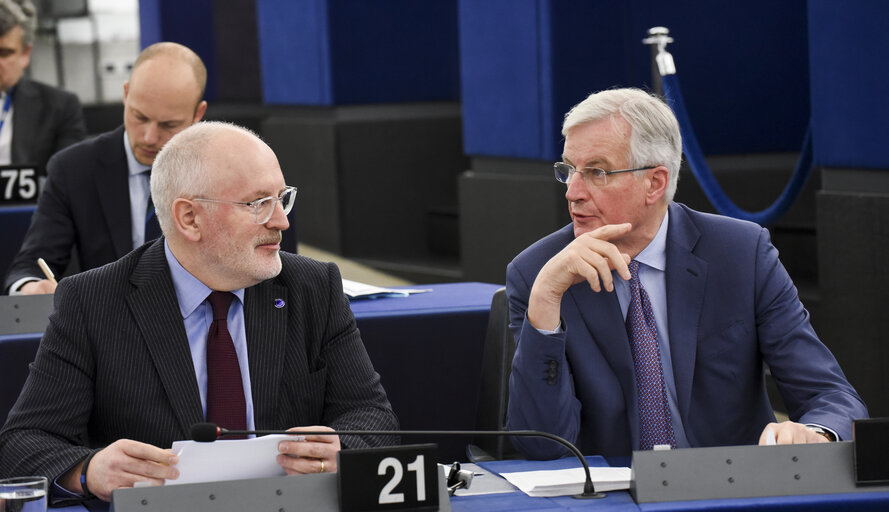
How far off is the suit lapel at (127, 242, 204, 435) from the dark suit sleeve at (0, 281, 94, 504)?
101mm

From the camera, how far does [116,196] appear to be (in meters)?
3.65

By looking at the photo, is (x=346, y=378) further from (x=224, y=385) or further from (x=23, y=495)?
(x=23, y=495)

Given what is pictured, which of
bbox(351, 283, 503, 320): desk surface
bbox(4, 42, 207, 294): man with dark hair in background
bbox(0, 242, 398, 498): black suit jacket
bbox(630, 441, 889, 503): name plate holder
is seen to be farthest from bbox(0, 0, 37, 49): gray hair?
bbox(630, 441, 889, 503): name plate holder

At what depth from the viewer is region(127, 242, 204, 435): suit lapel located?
2203mm

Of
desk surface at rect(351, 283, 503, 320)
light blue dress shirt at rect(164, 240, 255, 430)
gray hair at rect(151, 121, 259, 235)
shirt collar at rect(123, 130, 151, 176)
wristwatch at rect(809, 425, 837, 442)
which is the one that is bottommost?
wristwatch at rect(809, 425, 837, 442)

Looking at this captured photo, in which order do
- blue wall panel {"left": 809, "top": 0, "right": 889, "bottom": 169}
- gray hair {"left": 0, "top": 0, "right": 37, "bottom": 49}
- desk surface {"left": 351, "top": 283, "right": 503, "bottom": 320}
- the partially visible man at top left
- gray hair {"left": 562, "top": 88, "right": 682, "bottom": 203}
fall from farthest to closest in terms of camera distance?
the partially visible man at top left
gray hair {"left": 0, "top": 0, "right": 37, "bottom": 49}
blue wall panel {"left": 809, "top": 0, "right": 889, "bottom": 169}
desk surface {"left": 351, "top": 283, "right": 503, "bottom": 320}
gray hair {"left": 562, "top": 88, "right": 682, "bottom": 203}

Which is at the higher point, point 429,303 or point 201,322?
point 201,322

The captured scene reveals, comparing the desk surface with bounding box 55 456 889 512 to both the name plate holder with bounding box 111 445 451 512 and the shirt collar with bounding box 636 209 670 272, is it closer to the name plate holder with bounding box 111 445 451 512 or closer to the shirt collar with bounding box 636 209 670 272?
the name plate holder with bounding box 111 445 451 512

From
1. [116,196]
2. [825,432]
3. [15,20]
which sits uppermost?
[15,20]

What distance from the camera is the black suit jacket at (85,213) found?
3635 millimetres

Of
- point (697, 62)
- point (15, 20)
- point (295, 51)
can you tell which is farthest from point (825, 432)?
point (295, 51)

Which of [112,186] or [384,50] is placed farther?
[384,50]

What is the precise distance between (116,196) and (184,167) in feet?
4.91

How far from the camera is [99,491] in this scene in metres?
1.97
